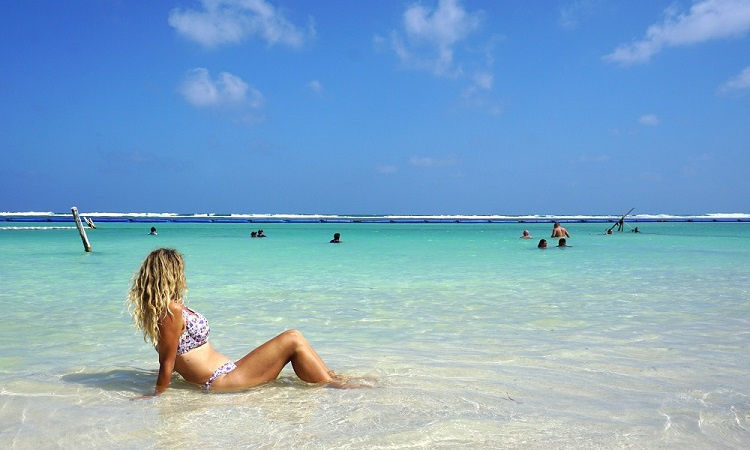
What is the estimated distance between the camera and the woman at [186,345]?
184 inches

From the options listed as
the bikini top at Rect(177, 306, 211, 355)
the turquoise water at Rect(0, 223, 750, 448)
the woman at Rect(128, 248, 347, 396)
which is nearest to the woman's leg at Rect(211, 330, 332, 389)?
the woman at Rect(128, 248, 347, 396)

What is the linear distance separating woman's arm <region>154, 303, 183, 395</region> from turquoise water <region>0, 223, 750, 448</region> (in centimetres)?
18

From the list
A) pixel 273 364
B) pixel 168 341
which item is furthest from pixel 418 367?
pixel 168 341

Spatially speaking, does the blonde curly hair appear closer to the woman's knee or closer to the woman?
the woman

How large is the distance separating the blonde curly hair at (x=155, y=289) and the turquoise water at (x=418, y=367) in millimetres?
660

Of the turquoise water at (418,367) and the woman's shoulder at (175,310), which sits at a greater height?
the woman's shoulder at (175,310)

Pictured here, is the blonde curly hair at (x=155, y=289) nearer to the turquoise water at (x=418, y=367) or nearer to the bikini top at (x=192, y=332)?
the bikini top at (x=192, y=332)

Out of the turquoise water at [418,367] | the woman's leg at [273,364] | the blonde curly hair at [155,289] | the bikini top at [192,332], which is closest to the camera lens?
the turquoise water at [418,367]

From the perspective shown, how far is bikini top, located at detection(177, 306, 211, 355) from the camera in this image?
4.92m

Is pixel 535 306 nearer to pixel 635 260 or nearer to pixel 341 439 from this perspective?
pixel 341 439

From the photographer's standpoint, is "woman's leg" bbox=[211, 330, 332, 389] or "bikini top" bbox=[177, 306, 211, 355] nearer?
"bikini top" bbox=[177, 306, 211, 355]

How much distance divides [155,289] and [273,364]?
115 centimetres

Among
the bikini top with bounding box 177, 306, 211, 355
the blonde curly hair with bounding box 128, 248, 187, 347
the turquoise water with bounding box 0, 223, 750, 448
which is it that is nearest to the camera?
the turquoise water with bounding box 0, 223, 750, 448

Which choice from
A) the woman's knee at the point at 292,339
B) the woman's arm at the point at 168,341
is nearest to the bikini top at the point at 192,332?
the woman's arm at the point at 168,341
